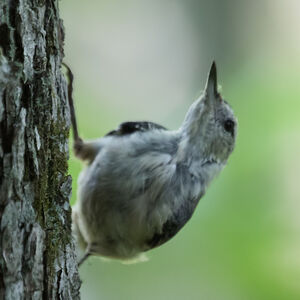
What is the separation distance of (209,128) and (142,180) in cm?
78

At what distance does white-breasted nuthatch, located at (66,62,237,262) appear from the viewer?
322 cm

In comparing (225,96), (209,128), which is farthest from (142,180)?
(225,96)

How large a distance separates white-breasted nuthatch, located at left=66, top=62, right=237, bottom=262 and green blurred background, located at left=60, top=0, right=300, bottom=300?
31 cm

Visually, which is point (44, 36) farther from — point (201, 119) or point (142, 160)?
point (201, 119)

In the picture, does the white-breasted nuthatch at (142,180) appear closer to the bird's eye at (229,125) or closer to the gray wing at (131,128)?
the gray wing at (131,128)

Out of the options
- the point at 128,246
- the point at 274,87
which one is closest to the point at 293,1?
the point at 274,87

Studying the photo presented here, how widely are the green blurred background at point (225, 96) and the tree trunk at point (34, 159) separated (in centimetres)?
145

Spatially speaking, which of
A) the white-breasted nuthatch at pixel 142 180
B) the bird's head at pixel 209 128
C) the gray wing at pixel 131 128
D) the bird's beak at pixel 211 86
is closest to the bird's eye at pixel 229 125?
the bird's head at pixel 209 128

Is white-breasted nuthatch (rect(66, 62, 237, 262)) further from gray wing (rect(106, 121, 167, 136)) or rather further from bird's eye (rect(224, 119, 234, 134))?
bird's eye (rect(224, 119, 234, 134))

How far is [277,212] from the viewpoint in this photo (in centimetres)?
412

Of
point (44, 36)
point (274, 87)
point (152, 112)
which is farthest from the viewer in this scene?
point (152, 112)

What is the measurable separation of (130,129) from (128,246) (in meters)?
0.75

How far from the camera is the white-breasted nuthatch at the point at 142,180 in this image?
322 cm

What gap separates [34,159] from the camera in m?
1.86
